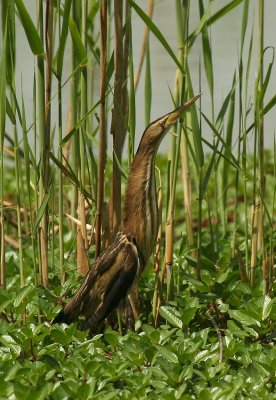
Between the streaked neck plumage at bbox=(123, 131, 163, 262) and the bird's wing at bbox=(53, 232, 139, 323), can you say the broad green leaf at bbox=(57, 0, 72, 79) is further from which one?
the bird's wing at bbox=(53, 232, 139, 323)

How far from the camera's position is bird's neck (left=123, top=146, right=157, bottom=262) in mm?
3760

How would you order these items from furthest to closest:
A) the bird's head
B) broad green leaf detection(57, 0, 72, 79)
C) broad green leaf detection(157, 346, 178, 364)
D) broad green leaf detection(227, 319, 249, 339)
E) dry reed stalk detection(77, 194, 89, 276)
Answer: dry reed stalk detection(77, 194, 89, 276)
the bird's head
broad green leaf detection(227, 319, 249, 339)
broad green leaf detection(57, 0, 72, 79)
broad green leaf detection(157, 346, 178, 364)

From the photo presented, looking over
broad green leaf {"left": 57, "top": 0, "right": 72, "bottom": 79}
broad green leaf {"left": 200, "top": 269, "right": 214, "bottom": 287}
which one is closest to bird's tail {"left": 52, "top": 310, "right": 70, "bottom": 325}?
broad green leaf {"left": 200, "top": 269, "right": 214, "bottom": 287}

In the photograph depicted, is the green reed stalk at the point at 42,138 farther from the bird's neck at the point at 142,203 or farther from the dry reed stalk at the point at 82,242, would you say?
the bird's neck at the point at 142,203

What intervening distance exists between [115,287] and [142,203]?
349 mm

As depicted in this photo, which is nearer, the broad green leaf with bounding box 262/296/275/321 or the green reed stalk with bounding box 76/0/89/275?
the broad green leaf with bounding box 262/296/275/321

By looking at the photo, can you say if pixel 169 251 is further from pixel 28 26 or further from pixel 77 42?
pixel 28 26

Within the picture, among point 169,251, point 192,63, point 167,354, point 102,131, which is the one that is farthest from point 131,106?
point 192,63

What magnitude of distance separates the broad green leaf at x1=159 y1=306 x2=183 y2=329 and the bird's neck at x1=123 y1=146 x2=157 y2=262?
1.16 feet

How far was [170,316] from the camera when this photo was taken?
11.4ft

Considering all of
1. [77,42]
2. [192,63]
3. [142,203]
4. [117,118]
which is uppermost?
[192,63]

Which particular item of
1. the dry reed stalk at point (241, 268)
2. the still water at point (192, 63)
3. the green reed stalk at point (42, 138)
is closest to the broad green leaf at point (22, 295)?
the green reed stalk at point (42, 138)

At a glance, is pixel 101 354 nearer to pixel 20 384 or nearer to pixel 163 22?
pixel 20 384

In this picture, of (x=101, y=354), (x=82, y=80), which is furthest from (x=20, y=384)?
(x=82, y=80)
